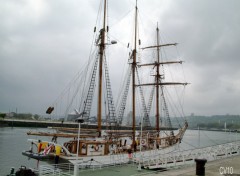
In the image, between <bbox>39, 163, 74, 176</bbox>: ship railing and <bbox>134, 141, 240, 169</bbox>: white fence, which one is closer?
<bbox>39, 163, 74, 176</bbox>: ship railing

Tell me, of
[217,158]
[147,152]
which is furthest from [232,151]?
[147,152]

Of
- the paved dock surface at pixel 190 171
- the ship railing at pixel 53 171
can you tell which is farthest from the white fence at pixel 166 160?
the paved dock surface at pixel 190 171

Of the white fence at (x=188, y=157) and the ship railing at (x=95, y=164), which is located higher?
the white fence at (x=188, y=157)

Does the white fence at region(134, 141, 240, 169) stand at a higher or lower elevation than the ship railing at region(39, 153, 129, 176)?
higher

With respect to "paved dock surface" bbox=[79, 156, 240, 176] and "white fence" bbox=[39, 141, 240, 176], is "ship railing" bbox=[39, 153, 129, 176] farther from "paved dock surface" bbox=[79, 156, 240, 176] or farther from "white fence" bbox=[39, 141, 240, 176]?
"paved dock surface" bbox=[79, 156, 240, 176]

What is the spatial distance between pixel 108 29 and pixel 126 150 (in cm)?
1415

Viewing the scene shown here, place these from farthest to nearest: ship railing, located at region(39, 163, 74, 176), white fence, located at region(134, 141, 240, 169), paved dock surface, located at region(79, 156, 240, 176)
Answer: white fence, located at region(134, 141, 240, 169) → ship railing, located at region(39, 163, 74, 176) → paved dock surface, located at region(79, 156, 240, 176)

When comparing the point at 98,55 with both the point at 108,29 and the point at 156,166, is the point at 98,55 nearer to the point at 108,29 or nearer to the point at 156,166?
the point at 108,29

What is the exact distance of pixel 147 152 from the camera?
31.9m

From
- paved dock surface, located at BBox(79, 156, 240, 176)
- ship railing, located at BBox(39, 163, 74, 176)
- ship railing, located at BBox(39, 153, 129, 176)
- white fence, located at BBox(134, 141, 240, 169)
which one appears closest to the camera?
paved dock surface, located at BBox(79, 156, 240, 176)

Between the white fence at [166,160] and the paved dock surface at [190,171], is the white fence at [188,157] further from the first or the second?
the paved dock surface at [190,171]

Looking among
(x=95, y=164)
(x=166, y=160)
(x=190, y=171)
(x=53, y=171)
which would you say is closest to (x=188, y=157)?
(x=166, y=160)

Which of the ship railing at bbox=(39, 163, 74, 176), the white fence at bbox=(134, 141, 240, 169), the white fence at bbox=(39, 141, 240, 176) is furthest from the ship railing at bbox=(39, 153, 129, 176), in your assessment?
the white fence at bbox=(134, 141, 240, 169)

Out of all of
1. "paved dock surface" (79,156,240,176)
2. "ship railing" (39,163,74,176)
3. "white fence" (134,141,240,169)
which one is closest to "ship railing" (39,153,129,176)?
"ship railing" (39,163,74,176)
